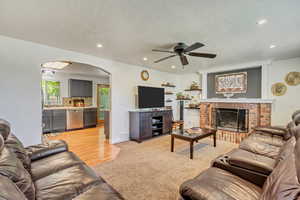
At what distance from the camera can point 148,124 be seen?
4492mm

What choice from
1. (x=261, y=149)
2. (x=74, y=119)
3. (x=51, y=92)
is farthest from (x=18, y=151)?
(x=51, y=92)

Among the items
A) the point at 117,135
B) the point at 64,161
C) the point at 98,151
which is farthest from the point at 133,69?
the point at 64,161

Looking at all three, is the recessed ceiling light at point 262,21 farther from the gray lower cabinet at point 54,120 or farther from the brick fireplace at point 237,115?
the gray lower cabinet at point 54,120

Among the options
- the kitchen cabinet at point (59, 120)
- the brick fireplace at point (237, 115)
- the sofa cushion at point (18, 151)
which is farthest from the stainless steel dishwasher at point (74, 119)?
the brick fireplace at point (237, 115)

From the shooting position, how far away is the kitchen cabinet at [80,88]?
6094mm

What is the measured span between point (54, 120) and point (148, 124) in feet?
11.8

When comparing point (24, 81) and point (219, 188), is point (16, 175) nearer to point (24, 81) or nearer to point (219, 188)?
point (219, 188)

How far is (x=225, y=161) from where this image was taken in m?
1.73

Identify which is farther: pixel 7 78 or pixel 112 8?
pixel 7 78

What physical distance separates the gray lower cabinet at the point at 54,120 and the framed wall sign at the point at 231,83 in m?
5.94

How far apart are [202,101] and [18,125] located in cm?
537

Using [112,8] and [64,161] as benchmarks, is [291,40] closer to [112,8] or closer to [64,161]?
[112,8]

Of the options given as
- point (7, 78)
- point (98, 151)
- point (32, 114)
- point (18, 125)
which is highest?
point (7, 78)

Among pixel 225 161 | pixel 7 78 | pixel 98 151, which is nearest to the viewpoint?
pixel 225 161
